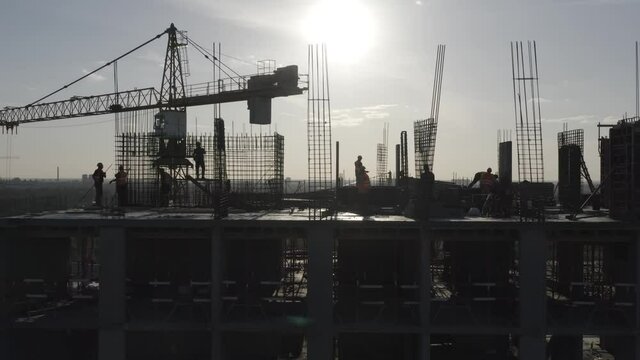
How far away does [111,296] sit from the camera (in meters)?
14.8

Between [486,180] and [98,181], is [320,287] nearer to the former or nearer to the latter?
[486,180]

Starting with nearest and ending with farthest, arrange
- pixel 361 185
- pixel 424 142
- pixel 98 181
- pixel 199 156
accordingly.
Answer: pixel 361 185 → pixel 424 142 → pixel 98 181 → pixel 199 156

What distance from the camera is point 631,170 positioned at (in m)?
15.2

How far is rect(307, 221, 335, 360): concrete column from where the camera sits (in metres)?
14.6

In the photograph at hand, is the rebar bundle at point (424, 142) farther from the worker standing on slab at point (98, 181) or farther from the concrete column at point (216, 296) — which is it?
the worker standing on slab at point (98, 181)

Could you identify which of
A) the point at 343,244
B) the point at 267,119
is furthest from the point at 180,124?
the point at 343,244

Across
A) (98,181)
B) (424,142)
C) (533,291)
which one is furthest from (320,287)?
(98,181)

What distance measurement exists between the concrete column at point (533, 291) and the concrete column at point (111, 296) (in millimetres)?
12427

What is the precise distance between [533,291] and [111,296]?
13.1 meters

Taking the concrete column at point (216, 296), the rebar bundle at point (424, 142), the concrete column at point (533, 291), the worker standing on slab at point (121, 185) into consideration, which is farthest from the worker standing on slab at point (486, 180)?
the worker standing on slab at point (121, 185)

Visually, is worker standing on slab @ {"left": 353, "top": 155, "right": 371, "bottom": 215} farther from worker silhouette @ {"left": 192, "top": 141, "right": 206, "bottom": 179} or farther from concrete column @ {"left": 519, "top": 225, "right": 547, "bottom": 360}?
worker silhouette @ {"left": 192, "top": 141, "right": 206, "bottom": 179}

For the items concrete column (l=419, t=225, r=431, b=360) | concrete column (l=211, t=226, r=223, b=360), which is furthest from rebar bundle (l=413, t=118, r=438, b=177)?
concrete column (l=211, t=226, r=223, b=360)

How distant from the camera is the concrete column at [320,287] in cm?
1459

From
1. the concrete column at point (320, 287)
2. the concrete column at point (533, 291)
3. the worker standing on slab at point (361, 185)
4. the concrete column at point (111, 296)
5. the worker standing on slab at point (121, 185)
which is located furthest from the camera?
the worker standing on slab at point (121, 185)
